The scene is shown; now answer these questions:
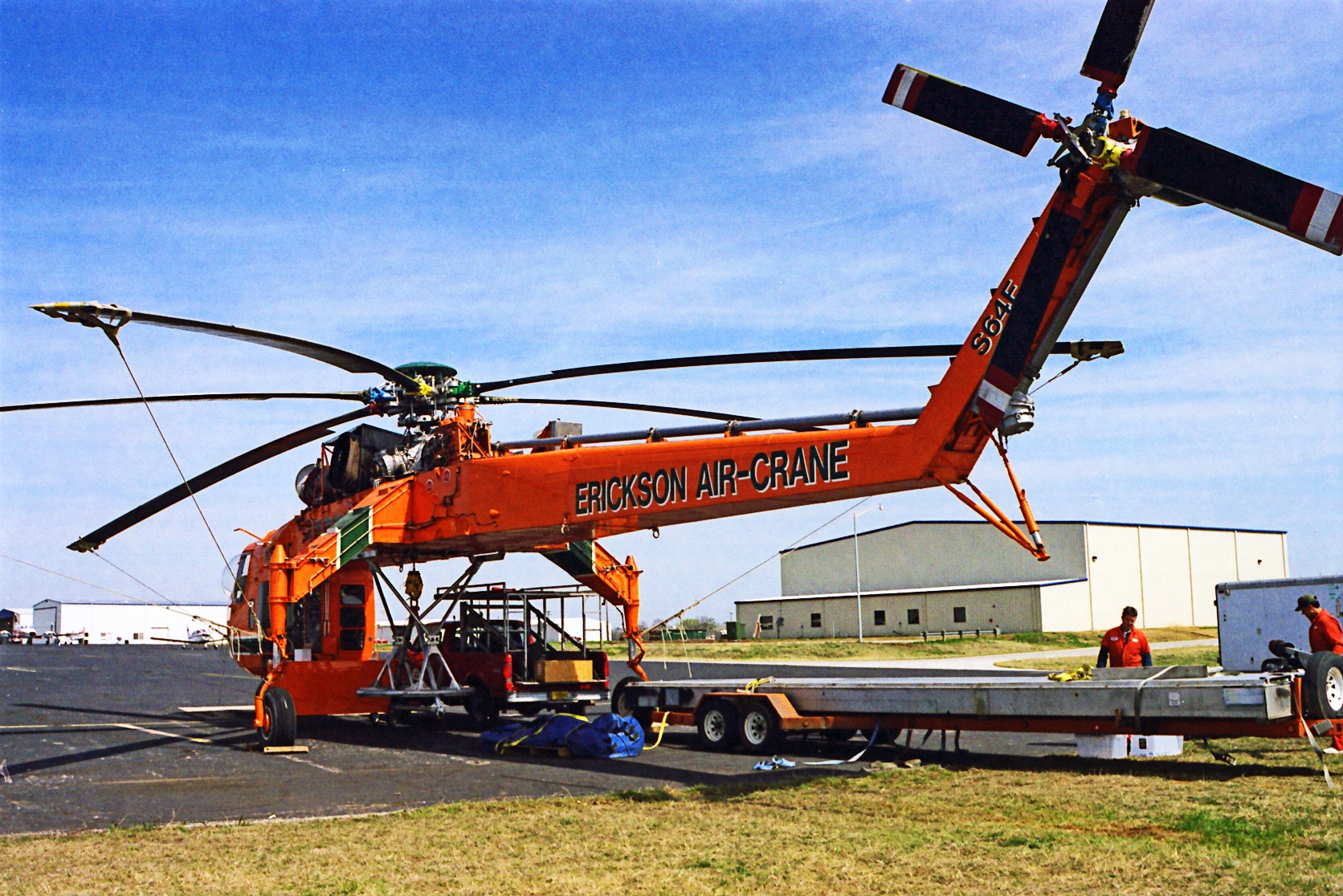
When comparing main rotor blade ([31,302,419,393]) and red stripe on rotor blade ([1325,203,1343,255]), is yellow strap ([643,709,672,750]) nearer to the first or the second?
main rotor blade ([31,302,419,393])

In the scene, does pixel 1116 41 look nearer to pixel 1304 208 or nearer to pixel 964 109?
pixel 964 109

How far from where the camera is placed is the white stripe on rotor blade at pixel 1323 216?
9.09 metres

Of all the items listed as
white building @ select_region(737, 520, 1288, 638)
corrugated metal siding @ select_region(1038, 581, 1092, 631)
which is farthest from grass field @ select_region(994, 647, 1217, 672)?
white building @ select_region(737, 520, 1288, 638)

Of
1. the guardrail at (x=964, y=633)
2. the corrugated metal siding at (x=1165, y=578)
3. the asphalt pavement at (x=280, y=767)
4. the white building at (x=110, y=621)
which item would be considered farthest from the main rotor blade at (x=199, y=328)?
the white building at (x=110, y=621)

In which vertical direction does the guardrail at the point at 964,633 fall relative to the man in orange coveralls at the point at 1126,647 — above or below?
below

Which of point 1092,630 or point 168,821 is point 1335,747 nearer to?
point 168,821

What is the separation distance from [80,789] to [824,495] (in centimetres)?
909

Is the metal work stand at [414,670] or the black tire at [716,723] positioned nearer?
the black tire at [716,723]

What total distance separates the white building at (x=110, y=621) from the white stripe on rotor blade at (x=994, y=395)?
327ft

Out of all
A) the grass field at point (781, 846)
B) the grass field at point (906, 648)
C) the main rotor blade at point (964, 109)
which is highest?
the main rotor blade at point (964, 109)

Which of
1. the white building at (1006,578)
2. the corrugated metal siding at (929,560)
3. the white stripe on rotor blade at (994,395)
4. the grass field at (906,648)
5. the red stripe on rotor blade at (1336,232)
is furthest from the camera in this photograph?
the corrugated metal siding at (929,560)

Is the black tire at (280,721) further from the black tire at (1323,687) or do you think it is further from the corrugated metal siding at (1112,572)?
the corrugated metal siding at (1112,572)

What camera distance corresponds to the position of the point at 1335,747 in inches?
553

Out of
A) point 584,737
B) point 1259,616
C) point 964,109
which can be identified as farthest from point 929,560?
point 964,109
